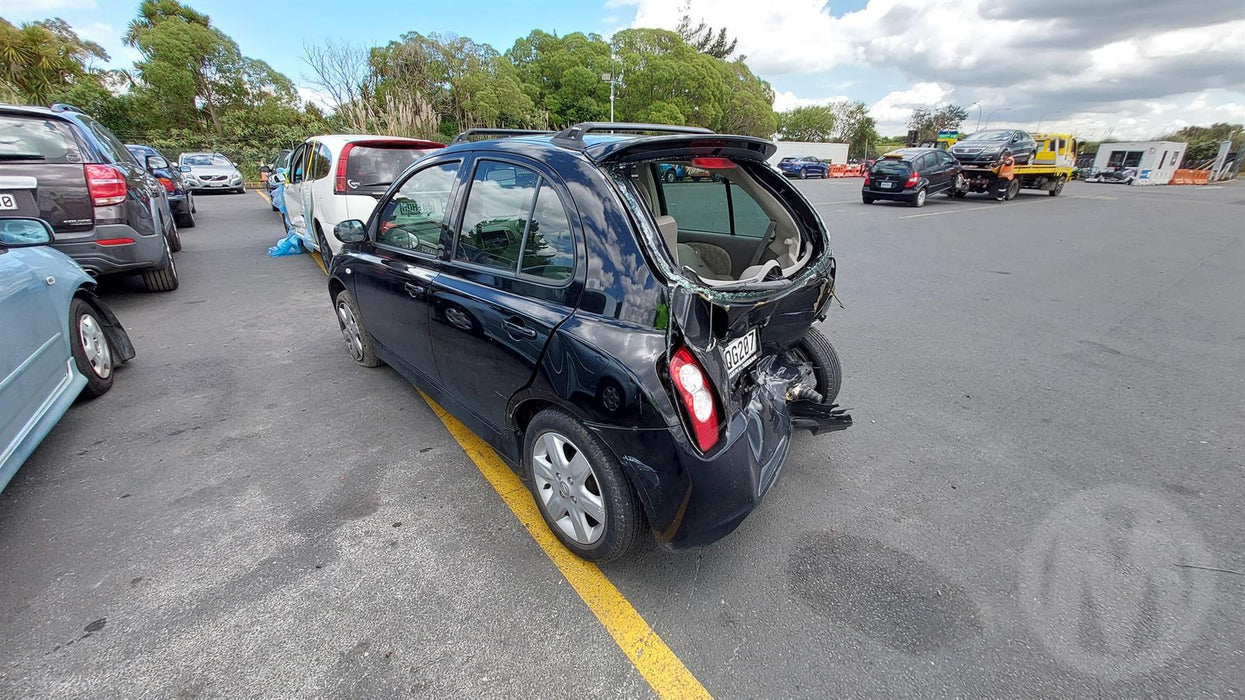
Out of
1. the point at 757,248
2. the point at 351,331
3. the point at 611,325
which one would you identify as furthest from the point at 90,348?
the point at 757,248

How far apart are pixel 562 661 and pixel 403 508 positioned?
1.17 m

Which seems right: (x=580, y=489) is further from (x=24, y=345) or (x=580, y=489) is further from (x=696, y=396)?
(x=24, y=345)

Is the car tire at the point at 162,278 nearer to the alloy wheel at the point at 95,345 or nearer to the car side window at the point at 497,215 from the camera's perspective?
the alloy wheel at the point at 95,345

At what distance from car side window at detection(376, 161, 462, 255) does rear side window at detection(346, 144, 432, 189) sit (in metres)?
3.00

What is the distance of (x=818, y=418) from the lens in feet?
8.80

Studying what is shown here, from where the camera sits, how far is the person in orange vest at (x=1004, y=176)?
56.4 feet

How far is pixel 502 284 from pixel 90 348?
10.8 ft

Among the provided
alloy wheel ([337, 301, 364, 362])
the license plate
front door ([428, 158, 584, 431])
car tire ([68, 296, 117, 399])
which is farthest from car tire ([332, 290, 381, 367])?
the license plate

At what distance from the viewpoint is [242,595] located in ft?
6.67

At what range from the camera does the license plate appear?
2.15m

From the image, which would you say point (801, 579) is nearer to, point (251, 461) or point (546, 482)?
point (546, 482)

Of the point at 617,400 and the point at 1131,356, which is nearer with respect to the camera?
the point at 617,400

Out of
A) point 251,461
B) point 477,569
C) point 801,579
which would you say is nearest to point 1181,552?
point 801,579

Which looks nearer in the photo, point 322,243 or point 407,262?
point 407,262
